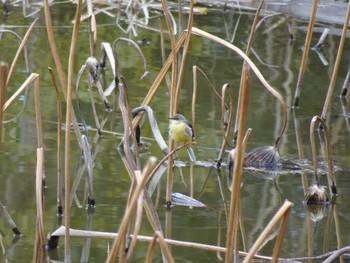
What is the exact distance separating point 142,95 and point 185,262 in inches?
91.9

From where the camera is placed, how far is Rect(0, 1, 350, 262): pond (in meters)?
3.38

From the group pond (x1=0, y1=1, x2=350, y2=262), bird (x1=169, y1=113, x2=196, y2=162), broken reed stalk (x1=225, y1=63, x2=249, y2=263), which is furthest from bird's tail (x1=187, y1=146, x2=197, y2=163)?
broken reed stalk (x1=225, y1=63, x2=249, y2=263)

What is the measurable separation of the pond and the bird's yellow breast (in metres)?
0.27

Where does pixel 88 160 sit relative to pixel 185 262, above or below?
above

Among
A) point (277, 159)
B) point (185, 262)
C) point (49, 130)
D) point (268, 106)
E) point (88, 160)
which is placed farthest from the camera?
point (268, 106)

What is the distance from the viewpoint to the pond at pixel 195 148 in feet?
11.1

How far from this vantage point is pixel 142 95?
5367 mm

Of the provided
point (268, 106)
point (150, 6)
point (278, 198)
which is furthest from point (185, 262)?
point (150, 6)

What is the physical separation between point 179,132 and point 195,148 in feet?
3.08

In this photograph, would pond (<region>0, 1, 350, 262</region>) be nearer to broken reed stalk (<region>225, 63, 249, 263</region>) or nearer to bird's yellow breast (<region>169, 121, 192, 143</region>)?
bird's yellow breast (<region>169, 121, 192, 143</region>)

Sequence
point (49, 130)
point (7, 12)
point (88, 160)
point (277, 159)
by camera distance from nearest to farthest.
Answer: point (88, 160) < point (277, 159) < point (49, 130) < point (7, 12)

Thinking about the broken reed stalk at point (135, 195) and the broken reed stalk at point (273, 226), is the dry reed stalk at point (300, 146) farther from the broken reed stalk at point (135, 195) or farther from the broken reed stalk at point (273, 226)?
the broken reed stalk at point (135, 195)

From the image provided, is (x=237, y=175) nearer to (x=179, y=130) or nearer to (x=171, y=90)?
(x=171, y=90)

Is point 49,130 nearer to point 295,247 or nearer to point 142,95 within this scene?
point 142,95
